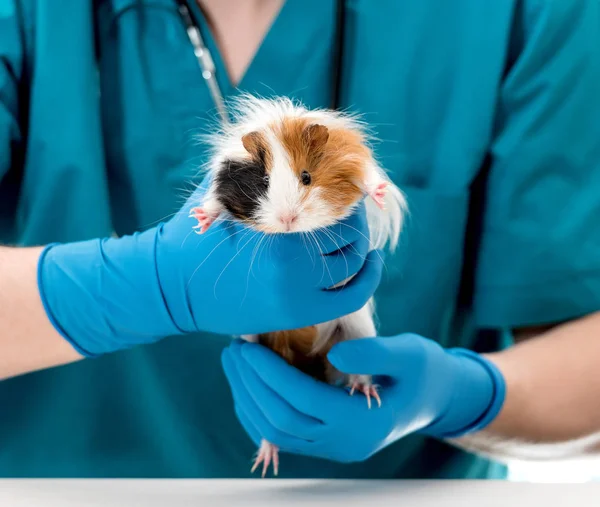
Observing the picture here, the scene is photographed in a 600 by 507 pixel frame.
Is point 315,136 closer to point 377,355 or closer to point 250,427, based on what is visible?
point 377,355

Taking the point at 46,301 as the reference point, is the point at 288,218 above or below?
above

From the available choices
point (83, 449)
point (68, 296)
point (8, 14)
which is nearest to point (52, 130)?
point (8, 14)

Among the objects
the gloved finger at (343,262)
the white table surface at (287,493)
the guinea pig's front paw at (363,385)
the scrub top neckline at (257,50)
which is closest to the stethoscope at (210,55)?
the scrub top neckline at (257,50)

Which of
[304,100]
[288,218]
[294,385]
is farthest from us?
[304,100]

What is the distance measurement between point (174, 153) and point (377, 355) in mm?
514

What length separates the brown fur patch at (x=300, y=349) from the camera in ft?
2.89

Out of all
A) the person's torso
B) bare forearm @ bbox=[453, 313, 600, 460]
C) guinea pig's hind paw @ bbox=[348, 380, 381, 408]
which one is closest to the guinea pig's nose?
guinea pig's hind paw @ bbox=[348, 380, 381, 408]

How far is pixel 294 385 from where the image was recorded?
834mm

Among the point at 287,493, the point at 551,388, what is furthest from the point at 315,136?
the point at 551,388

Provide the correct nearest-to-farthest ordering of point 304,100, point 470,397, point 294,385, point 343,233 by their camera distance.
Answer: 1. point 343,233
2. point 294,385
3. point 470,397
4. point 304,100

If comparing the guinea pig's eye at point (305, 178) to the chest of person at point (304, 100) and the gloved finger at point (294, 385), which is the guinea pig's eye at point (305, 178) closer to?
the gloved finger at point (294, 385)

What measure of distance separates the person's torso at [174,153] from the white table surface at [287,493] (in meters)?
0.25

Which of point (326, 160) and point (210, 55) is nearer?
point (326, 160)

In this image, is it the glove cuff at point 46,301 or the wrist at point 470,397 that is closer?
the glove cuff at point 46,301
